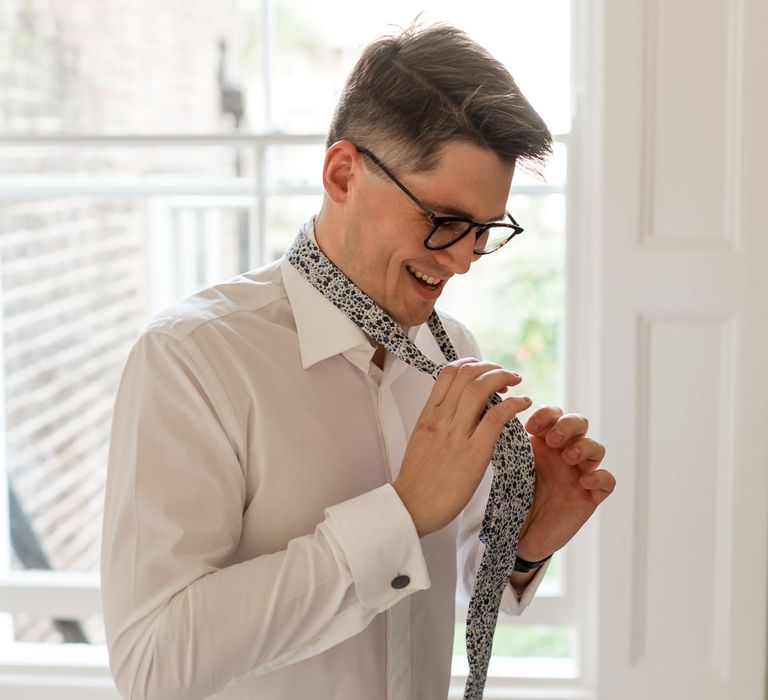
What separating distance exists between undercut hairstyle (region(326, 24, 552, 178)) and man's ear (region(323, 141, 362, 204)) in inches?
0.7

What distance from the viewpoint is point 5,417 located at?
7.64 feet

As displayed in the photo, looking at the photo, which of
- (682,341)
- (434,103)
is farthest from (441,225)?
(682,341)

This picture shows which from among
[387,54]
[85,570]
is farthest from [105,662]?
[387,54]

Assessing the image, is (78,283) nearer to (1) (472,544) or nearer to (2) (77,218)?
(2) (77,218)

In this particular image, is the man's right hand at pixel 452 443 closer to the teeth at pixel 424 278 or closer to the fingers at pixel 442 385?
the fingers at pixel 442 385

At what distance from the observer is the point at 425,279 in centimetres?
120

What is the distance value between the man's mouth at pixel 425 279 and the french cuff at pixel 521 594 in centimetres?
46

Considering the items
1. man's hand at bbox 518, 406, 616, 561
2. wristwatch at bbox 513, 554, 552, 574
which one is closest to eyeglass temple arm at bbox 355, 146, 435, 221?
man's hand at bbox 518, 406, 616, 561

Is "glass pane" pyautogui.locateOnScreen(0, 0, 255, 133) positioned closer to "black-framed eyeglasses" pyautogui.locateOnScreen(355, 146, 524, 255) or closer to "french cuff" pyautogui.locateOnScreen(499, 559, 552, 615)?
"black-framed eyeglasses" pyautogui.locateOnScreen(355, 146, 524, 255)

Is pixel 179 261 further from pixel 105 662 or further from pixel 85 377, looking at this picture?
pixel 105 662

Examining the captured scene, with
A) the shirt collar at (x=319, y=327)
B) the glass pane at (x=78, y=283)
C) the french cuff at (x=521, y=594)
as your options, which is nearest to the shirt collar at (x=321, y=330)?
the shirt collar at (x=319, y=327)

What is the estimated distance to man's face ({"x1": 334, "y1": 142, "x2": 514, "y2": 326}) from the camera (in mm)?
1102

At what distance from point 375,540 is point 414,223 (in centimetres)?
38

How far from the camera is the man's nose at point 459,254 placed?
3.72 feet
